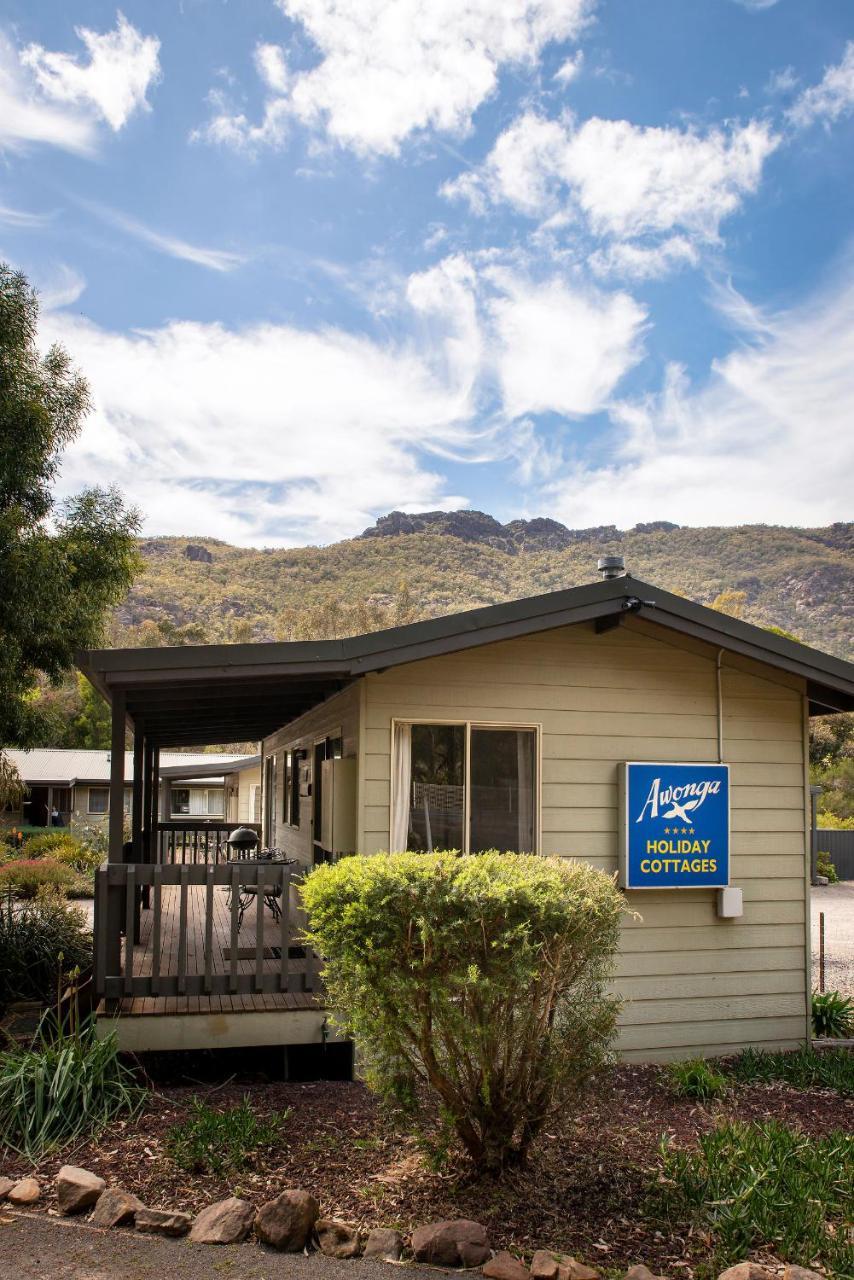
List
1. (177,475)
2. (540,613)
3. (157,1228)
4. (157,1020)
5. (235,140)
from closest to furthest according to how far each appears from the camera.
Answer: (157,1228) → (157,1020) → (540,613) → (235,140) → (177,475)

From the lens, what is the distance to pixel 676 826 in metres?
7.48

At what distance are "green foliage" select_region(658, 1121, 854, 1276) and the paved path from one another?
3.87ft

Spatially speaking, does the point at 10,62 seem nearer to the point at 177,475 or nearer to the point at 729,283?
the point at 729,283

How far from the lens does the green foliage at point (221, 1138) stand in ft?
15.2

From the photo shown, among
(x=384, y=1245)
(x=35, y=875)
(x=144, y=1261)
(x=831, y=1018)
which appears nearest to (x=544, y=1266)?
(x=384, y=1245)

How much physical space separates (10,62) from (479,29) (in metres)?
8.64

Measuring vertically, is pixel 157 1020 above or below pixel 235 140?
below

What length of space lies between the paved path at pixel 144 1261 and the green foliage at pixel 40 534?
9370 mm

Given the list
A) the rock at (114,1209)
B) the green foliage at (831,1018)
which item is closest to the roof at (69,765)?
the green foliage at (831,1018)

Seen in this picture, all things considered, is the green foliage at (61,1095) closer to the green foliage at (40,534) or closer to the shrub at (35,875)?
the green foliage at (40,534)

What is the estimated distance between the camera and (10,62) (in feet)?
57.7

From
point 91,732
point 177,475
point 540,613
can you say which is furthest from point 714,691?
point 177,475

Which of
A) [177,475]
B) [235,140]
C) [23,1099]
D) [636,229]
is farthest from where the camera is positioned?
[177,475]

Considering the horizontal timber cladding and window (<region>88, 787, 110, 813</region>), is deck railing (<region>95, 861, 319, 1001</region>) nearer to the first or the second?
the horizontal timber cladding
